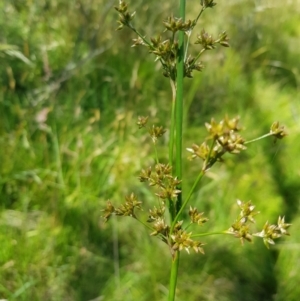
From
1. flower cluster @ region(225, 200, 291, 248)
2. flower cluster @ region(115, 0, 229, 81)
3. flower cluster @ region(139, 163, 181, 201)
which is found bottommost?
flower cluster @ region(225, 200, 291, 248)

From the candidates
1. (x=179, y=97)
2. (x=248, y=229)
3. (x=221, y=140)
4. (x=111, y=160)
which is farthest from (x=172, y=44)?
(x=111, y=160)

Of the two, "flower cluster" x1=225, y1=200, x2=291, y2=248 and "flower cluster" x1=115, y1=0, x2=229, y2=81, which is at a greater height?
"flower cluster" x1=115, y1=0, x2=229, y2=81

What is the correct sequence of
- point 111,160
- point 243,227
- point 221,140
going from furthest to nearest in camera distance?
point 111,160, point 243,227, point 221,140

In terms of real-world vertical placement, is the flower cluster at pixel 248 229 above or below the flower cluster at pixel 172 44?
below

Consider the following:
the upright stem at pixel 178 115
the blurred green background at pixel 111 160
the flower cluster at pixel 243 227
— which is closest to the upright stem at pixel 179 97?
the upright stem at pixel 178 115

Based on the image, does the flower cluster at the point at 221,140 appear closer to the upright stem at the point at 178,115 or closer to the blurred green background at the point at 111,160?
the upright stem at the point at 178,115

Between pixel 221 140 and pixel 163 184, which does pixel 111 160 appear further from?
pixel 221 140

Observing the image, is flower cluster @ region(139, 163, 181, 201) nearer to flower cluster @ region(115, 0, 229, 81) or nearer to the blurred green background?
flower cluster @ region(115, 0, 229, 81)

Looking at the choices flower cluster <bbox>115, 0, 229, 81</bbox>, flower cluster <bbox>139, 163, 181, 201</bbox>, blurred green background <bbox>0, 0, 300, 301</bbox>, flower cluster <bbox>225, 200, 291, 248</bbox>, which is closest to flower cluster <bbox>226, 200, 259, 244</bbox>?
flower cluster <bbox>225, 200, 291, 248</bbox>

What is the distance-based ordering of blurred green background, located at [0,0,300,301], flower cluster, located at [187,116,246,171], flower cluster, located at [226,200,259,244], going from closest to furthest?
flower cluster, located at [187,116,246,171] < flower cluster, located at [226,200,259,244] < blurred green background, located at [0,0,300,301]
